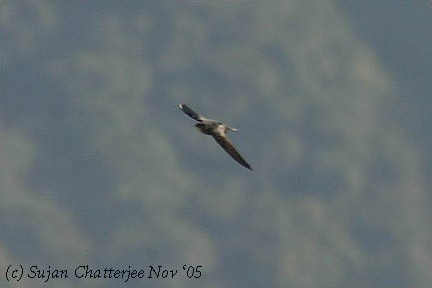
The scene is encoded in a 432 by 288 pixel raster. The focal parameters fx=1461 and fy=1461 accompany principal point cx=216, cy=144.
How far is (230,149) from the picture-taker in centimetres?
16312

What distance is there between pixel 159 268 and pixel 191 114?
1737cm

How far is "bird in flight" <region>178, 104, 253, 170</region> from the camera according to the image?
15912cm

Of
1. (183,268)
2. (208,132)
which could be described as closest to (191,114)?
(208,132)

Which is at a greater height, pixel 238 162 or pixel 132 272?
pixel 238 162

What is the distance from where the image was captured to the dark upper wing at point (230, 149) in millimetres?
161400

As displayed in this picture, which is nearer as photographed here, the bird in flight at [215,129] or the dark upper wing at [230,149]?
the bird in flight at [215,129]

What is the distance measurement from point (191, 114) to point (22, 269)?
25.6 meters

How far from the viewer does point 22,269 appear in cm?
16262

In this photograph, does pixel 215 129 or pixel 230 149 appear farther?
pixel 230 149

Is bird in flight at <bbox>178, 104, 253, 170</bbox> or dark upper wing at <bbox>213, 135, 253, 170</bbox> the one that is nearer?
bird in flight at <bbox>178, 104, 253, 170</bbox>

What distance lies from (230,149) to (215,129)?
4.36 metres

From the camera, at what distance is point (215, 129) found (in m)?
160

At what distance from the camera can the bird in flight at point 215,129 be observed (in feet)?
522

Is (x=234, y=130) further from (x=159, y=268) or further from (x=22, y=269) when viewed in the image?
(x=22, y=269)
